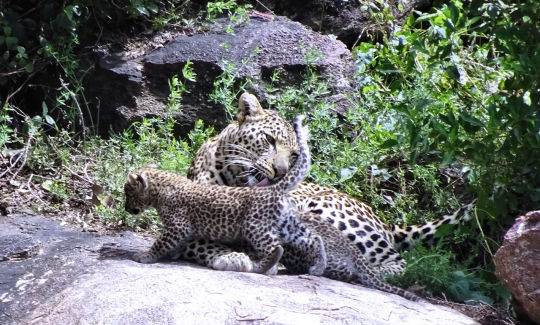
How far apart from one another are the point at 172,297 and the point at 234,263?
3.27 feet

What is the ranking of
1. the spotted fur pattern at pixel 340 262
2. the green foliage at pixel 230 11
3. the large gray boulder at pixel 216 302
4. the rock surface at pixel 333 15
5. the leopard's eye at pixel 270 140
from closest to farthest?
1. the large gray boulder at pixel 216 302
2. the spotted fur pattern at pixel 340 262
3. the leopard's eye at pixel 270 140
4. the green foliage at pixel 230 11
5. the rock surface at pixel 333 15

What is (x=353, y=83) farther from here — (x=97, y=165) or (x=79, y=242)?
(x=79, y=242)

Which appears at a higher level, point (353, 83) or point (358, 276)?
point (353, 83)

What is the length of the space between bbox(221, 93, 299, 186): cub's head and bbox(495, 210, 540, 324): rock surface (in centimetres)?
251

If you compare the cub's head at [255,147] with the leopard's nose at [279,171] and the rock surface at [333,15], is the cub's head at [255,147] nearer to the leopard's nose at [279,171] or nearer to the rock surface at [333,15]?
the leopard's nose at [279,171]

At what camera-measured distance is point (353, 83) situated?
11.3 meters

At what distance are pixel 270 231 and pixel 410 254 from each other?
1.68 meters

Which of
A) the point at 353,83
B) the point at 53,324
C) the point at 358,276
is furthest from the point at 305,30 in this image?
the point at 53,324

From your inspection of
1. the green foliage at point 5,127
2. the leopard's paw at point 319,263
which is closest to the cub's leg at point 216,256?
the leopard's paw at point 319,263

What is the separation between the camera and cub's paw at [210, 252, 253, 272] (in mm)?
7242

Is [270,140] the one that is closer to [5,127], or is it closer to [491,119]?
[491,119]

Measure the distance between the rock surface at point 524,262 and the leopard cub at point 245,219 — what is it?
1522mm

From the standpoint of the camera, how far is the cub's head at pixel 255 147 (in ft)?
28.0

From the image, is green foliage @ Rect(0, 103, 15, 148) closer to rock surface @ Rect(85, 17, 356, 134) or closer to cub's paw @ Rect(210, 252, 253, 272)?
rock surface @ Rect(85, 17, 356, 134)
